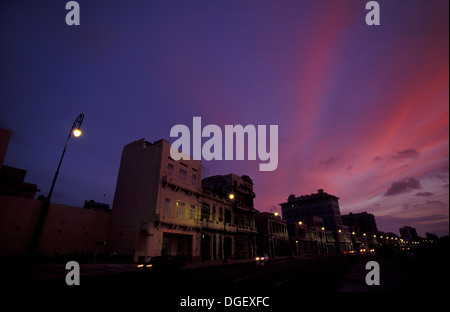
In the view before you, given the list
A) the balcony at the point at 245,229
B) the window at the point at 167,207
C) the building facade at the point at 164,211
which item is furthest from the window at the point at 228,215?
the window at the point at 167,207

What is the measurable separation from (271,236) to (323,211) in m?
70.3

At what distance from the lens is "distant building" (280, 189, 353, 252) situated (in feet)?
346

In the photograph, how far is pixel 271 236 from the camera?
5319cm

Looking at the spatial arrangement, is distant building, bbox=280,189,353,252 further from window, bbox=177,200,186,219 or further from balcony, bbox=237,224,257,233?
window, bbox=177,200,186,219

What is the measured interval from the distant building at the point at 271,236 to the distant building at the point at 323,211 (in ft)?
151

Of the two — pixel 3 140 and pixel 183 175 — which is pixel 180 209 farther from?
pixel 3 140

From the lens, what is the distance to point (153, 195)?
2742 cm

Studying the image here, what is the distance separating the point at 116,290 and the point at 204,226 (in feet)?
82.9

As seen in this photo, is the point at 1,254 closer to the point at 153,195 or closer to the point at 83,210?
the point at 83,210

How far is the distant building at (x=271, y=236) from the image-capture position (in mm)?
50562

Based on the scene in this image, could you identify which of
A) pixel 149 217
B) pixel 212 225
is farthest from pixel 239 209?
pixel 149 217

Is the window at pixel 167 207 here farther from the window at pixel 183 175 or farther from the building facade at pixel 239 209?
the building facade at pixel 239 209

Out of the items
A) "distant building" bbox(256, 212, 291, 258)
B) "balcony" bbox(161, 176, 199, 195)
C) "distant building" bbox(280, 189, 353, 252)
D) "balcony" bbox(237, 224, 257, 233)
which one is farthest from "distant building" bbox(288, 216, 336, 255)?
"balcony" bbox(161, 176, 199, 195)
